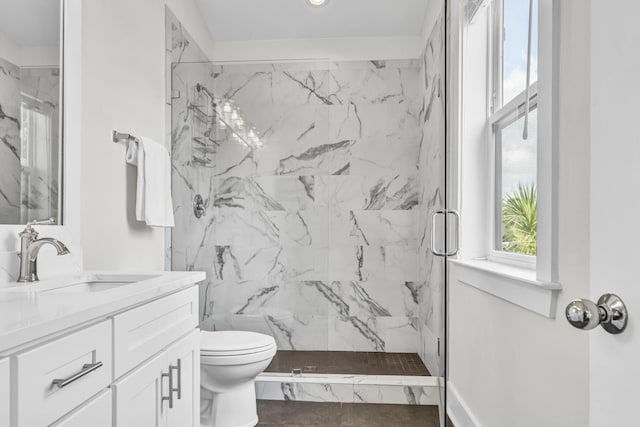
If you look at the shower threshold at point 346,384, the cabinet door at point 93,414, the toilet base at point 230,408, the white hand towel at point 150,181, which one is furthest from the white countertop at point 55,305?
the shower threshold at point 346,384

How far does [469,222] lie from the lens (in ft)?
6.75

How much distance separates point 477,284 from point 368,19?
2.16 metres

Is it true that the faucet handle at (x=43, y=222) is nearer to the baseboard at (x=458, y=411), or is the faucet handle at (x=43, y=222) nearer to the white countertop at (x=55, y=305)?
the white countertop at (x=55, y=305)

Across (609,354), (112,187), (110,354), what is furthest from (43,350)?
(112,187)

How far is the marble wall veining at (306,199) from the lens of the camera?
2.80 meters

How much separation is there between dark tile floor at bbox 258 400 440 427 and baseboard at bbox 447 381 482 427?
0.14 meters

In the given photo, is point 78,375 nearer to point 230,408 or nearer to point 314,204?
point 230,408

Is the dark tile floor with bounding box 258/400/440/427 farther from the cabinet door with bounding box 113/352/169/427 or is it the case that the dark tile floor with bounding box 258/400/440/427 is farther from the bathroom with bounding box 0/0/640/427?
the cabinet door with bounding box 113/352/169/427

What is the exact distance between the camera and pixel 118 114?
6.38 feet

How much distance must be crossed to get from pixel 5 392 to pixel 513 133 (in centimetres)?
177

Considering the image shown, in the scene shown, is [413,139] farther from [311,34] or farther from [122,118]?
[122,118]

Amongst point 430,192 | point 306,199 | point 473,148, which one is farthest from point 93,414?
point 430,192

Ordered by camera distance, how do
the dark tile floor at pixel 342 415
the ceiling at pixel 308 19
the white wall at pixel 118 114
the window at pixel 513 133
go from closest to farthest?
the window at pixel 513 133, the white wall at pixel 118 114, the dark tile floor at pixel 342 415, the ceiling at pixel 308 19

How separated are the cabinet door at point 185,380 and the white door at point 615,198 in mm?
1125
